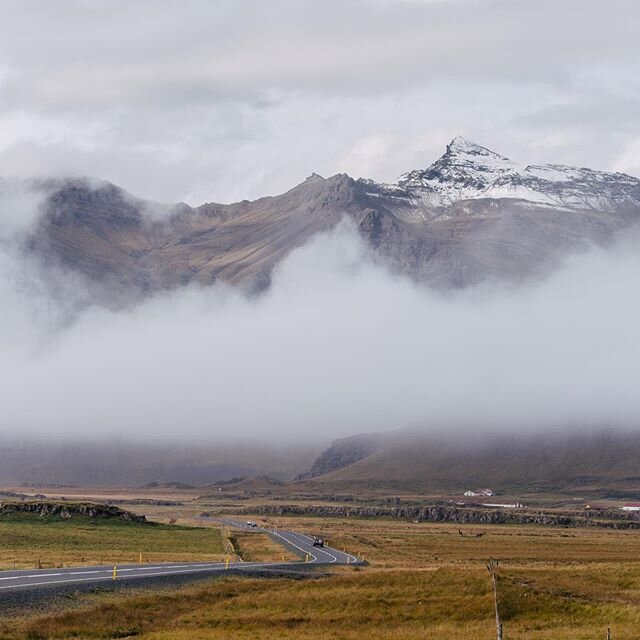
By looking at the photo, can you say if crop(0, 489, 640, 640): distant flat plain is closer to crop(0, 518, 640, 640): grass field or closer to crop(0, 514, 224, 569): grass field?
crop(0, 518, 640, 640): grass field

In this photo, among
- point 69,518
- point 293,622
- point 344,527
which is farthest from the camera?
point 344,527

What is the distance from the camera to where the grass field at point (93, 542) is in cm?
8131

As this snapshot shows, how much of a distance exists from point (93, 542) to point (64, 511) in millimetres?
37813

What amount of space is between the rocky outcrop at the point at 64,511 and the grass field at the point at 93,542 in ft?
6.82

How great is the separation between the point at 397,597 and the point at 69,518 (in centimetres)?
8316

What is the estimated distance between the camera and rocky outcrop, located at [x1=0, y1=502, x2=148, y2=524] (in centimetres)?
13788

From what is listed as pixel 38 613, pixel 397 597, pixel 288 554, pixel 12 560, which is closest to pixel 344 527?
pixel 288 554

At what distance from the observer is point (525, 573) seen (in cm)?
7288

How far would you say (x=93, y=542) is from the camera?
4107 inches

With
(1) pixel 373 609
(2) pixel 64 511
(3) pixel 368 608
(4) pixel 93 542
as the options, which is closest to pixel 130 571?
(3) pixel 368 608

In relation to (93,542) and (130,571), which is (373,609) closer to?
(130,571)

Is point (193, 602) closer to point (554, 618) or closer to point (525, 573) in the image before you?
point (554, 618)

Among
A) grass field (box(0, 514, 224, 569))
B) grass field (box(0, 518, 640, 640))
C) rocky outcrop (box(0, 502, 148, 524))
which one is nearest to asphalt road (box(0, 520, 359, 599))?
grass field (box(0, 518, 640, 640))

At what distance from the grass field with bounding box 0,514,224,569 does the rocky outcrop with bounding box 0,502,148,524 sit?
2.08 meters
